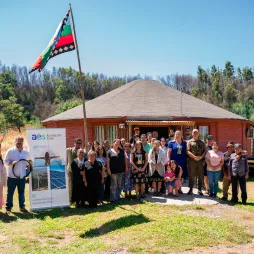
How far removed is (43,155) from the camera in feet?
25.5

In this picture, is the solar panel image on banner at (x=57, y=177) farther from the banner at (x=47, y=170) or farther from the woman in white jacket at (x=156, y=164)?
the woman in white jacket at (x=156, y=164)

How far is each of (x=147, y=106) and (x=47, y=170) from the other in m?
9.13

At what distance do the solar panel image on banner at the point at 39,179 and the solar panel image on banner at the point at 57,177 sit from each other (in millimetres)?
146

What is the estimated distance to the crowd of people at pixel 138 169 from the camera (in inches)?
305

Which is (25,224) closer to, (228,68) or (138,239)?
(138,239)

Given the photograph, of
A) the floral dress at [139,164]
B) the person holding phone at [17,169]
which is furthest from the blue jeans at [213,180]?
Answer: the person holding phone at [17,169]

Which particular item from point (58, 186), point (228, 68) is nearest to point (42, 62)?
point (58, 186)

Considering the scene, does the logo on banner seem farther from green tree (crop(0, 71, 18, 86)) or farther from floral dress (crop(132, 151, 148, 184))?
green tree (crop(0, 71, 18, 86))

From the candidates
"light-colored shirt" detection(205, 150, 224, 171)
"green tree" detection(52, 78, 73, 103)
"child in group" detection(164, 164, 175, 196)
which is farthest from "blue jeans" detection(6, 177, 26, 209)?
"green tree" detection(52, 78, 73, 103)

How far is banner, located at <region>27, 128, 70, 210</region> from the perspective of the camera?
7.72m

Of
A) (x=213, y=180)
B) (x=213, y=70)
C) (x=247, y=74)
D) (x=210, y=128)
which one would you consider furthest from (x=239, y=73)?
(x=213, y=180)

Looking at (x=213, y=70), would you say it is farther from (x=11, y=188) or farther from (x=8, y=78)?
(x=11, y=188)

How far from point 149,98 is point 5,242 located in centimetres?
1269

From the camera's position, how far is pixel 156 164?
340 inches
